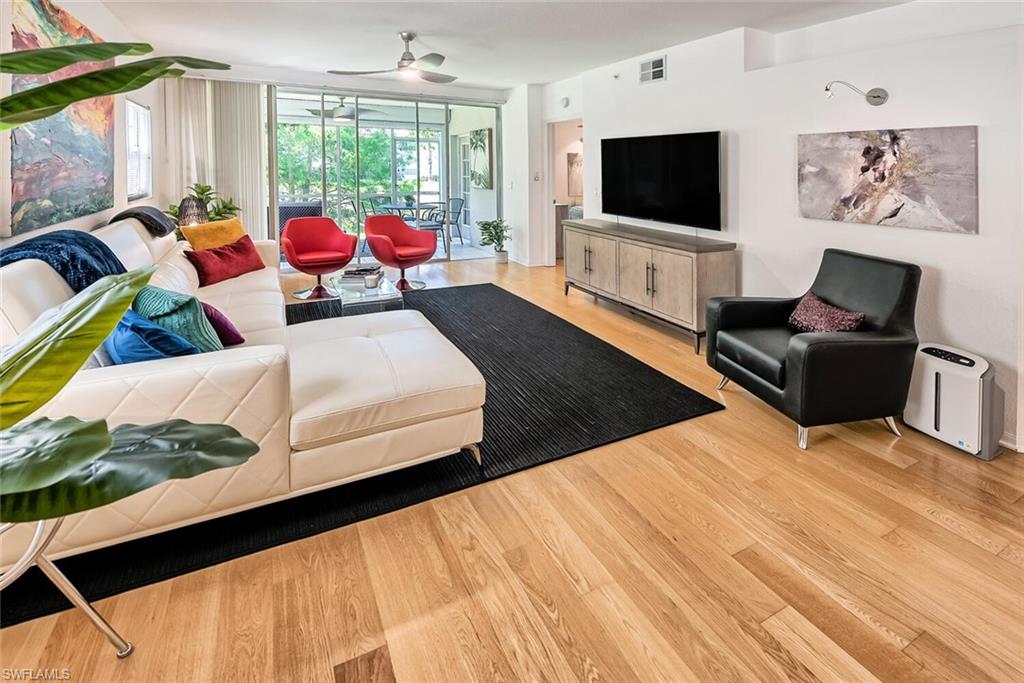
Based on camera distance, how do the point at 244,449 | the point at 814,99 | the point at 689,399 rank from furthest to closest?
the point at 814,99, the point at 689,399, the point at 244,449

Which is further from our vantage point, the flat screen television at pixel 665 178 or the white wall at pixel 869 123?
the flat screen television at pixel 665 178

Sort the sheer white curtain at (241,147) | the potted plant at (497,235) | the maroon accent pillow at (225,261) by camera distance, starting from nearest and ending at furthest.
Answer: the maroon accent pillow at (225,261), the sheer white curtain at (241,147), the potted plant at (497,235)

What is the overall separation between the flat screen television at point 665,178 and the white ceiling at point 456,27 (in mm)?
836

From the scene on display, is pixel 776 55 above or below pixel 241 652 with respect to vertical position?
above

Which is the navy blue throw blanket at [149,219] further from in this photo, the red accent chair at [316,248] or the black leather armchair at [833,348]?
the black leather armchair at [833,348]

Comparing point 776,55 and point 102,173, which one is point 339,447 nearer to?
point 102,173

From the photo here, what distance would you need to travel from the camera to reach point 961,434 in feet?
8.73

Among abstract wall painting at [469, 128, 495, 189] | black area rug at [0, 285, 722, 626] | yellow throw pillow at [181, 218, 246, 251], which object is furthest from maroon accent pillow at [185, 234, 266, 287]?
abstract wall painting at [469, 128, 495, 189]

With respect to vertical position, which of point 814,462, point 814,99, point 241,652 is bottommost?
point 241,652

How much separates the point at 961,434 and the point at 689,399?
127 centimetres

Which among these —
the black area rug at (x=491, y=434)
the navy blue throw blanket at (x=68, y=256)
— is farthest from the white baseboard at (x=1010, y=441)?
the navy blue throw blanket at (x=68, y=256)

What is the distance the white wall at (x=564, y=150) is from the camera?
8.35 meters

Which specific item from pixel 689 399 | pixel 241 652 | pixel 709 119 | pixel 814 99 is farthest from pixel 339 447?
pixel 709 119

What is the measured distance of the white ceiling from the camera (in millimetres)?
3943
